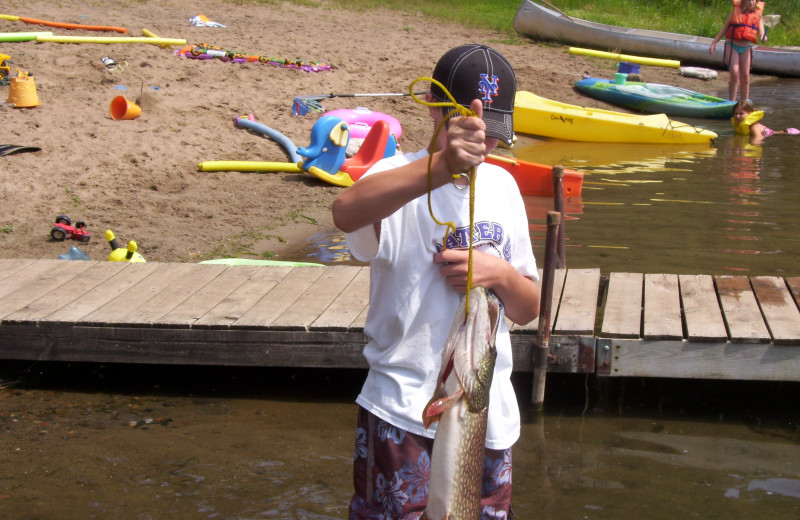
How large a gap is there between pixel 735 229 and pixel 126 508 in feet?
23.6

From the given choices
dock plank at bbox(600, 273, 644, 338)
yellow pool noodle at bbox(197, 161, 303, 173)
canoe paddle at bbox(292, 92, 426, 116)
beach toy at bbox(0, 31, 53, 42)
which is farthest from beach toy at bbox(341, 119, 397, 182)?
beach toy at bbox(0, 31, 53, 42)

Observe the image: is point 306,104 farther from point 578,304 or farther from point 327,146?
point 578,304

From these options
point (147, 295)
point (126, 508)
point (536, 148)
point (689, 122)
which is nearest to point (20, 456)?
point (126, 508)

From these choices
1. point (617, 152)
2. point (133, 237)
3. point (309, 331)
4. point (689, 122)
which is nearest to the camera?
point (309, 331)

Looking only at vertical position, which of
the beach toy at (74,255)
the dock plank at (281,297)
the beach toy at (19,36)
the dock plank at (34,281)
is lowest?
the beach toy at (74,255)

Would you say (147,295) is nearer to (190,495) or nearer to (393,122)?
(190,495)

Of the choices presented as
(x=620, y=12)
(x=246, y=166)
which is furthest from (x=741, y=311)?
(x=620, y=12)

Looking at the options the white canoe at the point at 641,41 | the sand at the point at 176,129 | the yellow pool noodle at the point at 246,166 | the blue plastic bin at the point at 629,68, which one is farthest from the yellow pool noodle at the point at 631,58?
the yellow pool noodle at the point at 246,166

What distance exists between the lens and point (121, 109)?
10375 mm

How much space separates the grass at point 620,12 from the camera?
2391 centimetres

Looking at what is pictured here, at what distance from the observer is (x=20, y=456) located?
4430 millimetres

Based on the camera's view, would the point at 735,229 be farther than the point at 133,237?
Yes

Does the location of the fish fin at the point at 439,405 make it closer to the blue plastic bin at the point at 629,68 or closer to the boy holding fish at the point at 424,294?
the boy holding fish at the point at 424,294

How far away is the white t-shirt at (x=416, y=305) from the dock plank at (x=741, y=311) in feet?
9.24
